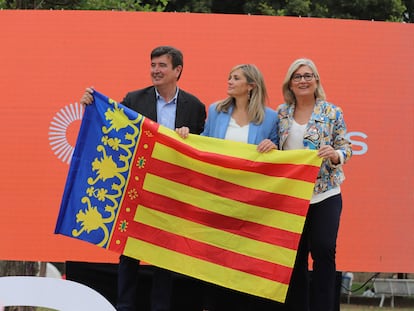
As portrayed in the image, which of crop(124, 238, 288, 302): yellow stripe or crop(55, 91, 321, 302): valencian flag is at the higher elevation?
crop(55, 91, 321, 302): valencian flag

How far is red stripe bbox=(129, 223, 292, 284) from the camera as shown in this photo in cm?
401

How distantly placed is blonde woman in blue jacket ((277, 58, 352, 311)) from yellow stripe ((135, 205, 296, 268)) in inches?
9.9

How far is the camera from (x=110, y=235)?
4.07 metres

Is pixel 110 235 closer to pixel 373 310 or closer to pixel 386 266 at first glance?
pixel 386 266

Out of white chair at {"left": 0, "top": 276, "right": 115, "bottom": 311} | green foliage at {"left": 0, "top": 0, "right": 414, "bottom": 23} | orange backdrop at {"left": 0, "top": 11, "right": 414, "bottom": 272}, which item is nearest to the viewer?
white chair at {"left": 0, "top": 276, "right": 115, "bottom": 311}

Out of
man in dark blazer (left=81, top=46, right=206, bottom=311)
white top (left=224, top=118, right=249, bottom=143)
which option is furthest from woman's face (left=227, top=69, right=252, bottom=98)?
man in dark blazer (left=81, top=46, right=206, bottom=311)

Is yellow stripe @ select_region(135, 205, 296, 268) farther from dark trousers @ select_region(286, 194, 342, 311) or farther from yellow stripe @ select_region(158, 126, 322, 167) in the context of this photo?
yellow stripe @ select_region(158, 126, 322, 167)

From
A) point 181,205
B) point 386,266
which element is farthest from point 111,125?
point 386,266

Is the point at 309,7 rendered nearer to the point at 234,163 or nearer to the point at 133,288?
the point at 234,163

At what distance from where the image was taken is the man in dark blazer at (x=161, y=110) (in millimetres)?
4109

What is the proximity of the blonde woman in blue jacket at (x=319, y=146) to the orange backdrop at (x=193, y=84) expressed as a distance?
1.32 m

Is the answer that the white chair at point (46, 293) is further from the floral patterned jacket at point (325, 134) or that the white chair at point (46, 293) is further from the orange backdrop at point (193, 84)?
the orange backdrop at point (193, 84)

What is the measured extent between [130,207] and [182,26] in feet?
5.93

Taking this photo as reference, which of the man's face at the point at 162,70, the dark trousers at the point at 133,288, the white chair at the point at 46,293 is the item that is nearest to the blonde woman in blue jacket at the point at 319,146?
the man's face at the point at 162,70
